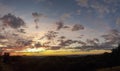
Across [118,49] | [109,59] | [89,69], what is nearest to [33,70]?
[89,69]

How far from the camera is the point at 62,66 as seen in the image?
94.8m

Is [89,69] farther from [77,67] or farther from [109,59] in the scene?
[109,59]

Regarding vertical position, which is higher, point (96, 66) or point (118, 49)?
point (118, 49)

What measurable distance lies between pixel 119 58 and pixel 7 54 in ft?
200

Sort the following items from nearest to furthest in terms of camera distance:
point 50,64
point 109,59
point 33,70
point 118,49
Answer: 1. point 33,70
2. point 50,64
3. point 109,59
4. point 118,49

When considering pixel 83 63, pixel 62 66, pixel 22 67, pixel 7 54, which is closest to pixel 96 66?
pixel 83 63

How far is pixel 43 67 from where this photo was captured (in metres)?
92.8

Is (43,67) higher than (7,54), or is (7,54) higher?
(7,54)

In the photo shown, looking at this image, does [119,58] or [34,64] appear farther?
[119,58]

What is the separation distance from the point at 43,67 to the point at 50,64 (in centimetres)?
376

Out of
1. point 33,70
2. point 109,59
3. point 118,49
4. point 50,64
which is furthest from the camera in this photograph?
point 118,49

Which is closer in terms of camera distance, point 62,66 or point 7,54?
point 62,66

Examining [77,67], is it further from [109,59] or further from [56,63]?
[109,59]

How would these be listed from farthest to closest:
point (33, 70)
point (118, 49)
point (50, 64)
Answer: point (118, 49) < point (50, 64) < point (33, 70)
